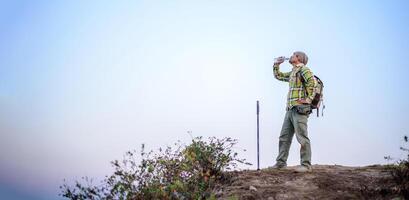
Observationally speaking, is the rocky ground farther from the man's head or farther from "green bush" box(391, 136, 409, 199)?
the man's head

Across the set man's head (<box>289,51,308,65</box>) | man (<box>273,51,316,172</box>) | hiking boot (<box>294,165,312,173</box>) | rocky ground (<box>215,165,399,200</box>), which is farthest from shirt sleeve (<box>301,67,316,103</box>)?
rocky ground (<box>215,165,399,200</box>)

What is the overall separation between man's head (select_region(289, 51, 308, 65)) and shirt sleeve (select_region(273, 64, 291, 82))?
0.38 metres

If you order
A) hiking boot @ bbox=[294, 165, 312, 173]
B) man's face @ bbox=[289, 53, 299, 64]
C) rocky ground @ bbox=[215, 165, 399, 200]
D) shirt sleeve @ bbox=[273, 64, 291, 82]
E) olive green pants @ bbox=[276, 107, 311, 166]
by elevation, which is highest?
man's face @ bbox=[289, 53, 299, 64]

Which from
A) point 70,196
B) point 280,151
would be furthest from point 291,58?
point 70,196

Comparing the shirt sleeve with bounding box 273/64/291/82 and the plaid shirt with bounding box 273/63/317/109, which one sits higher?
the shirt sleeve with bounding box 273/64/291/82

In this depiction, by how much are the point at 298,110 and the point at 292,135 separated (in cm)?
63

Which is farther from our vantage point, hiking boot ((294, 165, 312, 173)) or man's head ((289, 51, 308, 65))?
man's head ((289, 51, 308, 65))

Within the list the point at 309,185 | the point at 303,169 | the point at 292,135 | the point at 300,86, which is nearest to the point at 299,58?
the point at 300,86

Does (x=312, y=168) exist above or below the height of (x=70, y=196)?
above

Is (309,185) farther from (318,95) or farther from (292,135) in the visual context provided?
(318,95)

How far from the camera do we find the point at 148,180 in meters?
9.20

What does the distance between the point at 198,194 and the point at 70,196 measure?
214 cm

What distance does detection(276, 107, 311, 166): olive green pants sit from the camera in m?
9.99

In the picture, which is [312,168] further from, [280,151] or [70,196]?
[70,196]
